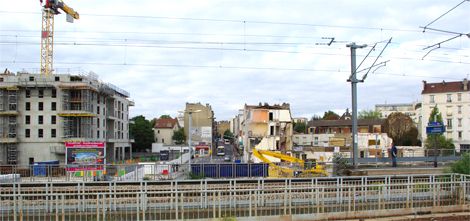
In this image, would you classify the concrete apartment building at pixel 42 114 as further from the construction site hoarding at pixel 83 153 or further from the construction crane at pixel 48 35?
the construction site hoarding at pixel 83 153

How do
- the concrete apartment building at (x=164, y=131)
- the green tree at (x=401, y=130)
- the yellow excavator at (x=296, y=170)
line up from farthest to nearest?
1. the concrete apartment building at (x=164, y=131)
2. the green tree at (x=401, y=130)
3. the yellow excavator at (x=296, y=170)

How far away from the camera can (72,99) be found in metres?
66.1

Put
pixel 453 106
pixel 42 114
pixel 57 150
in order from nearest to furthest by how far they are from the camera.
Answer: pixel 57 150 < pixel 42 114 < pixel 453 106

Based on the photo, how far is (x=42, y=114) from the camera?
212 ft

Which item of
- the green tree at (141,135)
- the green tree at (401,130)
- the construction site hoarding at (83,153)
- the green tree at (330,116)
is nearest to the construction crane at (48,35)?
the green tree at (141,135)

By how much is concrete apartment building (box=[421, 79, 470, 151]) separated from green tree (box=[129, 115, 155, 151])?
6081 centimetres

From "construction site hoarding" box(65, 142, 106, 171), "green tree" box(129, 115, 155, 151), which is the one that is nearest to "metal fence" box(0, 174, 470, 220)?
"construction site hoarding" box(65, 142, 106, 171)

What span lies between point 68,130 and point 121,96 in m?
21.9

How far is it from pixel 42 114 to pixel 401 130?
6175 cm

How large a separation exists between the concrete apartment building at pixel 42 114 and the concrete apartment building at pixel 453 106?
190 ft

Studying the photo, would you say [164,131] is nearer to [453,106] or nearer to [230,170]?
[453,106]

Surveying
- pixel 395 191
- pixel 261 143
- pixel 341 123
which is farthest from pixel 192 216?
pixel 341 123

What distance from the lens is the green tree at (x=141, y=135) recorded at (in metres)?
102

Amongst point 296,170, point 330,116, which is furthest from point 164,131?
point 296,170
